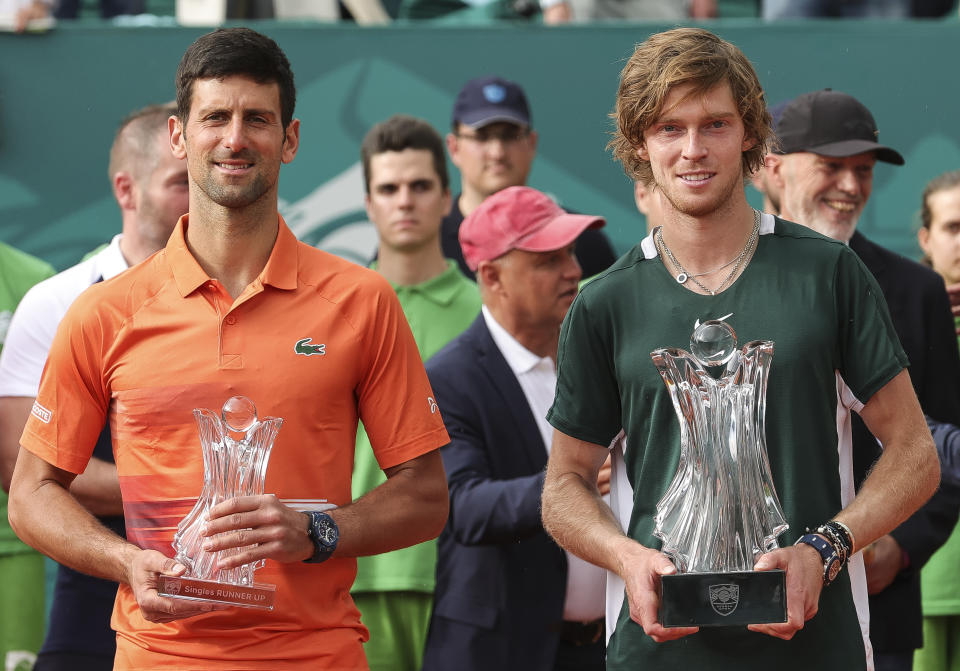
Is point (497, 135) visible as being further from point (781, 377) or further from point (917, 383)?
point (781, 377)

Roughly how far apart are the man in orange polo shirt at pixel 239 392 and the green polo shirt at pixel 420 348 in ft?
5.20

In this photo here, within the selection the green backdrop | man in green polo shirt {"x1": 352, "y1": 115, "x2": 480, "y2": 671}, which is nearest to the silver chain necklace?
man in green polo shirt {"x1": 352, "y1": 115, "x2": 480, "y2": 671}

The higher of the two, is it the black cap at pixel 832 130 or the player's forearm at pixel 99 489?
the black cap at pixel 832 130

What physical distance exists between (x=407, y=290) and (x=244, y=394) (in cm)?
228

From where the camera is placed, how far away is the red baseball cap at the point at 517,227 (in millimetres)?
4297

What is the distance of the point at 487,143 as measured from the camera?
5.62 meters

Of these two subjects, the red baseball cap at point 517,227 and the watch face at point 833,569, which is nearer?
the watch face at point 833,569

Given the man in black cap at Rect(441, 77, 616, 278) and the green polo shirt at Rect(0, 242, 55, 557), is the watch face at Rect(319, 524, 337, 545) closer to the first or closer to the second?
the green polo shirt at Rect(0, 242, 55, 557)

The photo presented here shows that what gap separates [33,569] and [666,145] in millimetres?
2737

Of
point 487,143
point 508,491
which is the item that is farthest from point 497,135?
point 508,491

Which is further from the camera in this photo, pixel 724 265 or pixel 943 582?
pixel 943 582

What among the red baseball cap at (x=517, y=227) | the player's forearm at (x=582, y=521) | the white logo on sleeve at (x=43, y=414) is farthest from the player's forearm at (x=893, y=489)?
the red baseball cap at (x=517, y=227)

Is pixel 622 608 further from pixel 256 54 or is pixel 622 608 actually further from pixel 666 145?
pixel 256 54

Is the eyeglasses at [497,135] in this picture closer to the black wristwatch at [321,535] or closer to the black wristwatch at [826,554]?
the black wristwatch at [321,535]
